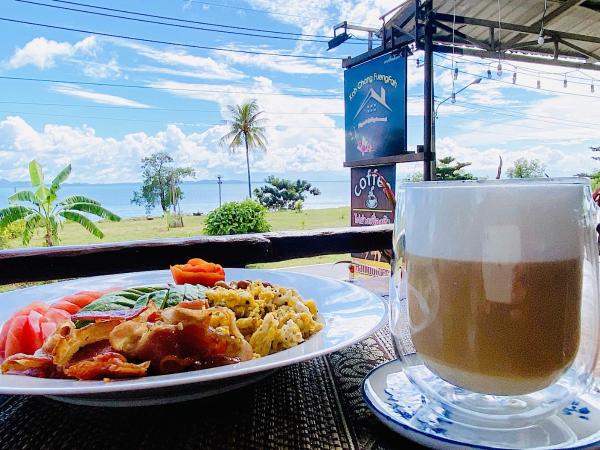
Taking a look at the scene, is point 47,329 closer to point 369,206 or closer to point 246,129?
point 369,206

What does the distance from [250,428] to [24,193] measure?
743cm

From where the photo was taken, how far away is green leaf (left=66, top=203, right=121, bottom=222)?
263 inches

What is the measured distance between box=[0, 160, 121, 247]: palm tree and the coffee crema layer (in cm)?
699

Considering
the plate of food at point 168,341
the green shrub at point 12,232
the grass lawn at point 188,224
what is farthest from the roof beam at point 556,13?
the grass lawn at point 188,224

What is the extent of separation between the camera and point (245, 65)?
34125 millimetres

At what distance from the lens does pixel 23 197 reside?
6.52m

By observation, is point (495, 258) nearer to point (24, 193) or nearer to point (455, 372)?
point (455, 372)

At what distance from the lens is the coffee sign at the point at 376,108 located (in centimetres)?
455

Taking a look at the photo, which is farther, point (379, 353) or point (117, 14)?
point (117, 14)

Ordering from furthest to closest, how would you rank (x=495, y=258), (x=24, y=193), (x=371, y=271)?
(x=24, y=193)
(x=371, y=271)
(x=495, y=258)

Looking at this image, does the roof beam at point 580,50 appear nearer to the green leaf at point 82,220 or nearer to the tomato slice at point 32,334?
the tomato slice at point 32,334

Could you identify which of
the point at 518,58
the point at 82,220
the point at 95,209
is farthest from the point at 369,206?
the point at 82,220

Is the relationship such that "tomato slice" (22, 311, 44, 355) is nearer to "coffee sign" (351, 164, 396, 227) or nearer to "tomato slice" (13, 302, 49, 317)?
"tomato slice" (13, 302, 49, 317)

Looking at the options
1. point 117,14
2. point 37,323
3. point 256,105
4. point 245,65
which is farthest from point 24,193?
point 245,65
